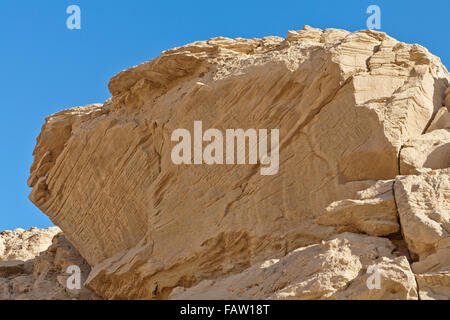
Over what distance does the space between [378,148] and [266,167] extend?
3087 mm

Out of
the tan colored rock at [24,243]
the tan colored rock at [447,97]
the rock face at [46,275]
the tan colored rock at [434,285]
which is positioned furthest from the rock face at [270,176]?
the tan colored rock at [24,243]

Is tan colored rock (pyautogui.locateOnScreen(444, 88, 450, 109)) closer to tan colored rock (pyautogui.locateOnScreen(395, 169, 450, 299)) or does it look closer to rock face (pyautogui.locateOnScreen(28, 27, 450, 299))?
rock face (pyautogui.locateOnScreen(28, 27, 450, 299))

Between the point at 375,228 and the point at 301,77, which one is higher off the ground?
the point at 301,77

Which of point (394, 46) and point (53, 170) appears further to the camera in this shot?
point (53, 170)

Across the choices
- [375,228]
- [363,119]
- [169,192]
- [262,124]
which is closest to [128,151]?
[169,192]

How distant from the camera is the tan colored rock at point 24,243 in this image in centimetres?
2892

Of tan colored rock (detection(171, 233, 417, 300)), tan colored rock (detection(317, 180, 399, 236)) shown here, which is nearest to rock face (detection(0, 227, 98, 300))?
tan colored rock (detection(171, 233, 417, 300))

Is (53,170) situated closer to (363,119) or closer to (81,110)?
(81,110)

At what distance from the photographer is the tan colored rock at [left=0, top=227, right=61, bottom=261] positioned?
28922mm

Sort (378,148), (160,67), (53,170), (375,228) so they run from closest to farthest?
(375,228), (378,148), (160,67), (53,170)

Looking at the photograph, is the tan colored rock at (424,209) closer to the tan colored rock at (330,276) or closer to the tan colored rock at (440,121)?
the tan colored rock at (330,276)

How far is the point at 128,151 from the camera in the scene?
21.4m

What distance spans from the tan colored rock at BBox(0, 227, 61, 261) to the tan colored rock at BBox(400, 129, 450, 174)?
17.9 meters

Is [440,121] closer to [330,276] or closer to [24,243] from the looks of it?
[330,276]
